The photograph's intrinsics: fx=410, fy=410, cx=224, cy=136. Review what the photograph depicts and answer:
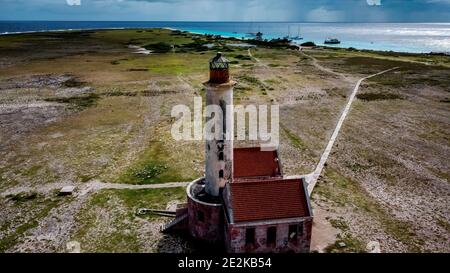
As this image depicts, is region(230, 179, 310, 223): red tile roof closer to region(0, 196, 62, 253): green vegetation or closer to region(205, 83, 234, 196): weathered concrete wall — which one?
region(205, 83, 234, 196): weathered concrete wall

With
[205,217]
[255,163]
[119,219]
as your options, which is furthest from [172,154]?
[205,217]

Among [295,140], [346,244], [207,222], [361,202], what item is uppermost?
[207,222]

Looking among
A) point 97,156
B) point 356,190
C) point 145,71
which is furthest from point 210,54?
point 356,190

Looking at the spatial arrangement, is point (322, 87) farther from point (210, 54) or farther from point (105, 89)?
point (210, 54)

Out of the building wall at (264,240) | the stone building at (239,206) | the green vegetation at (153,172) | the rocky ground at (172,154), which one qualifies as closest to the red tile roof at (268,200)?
the stone building at (239,206)

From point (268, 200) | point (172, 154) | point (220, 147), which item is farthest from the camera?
point (172, 154)

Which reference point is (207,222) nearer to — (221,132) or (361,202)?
(221,132)
